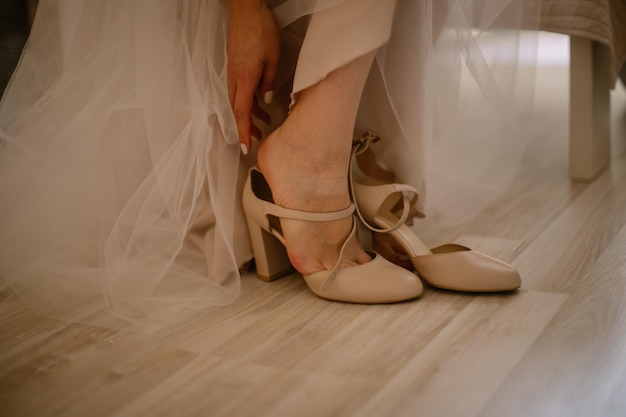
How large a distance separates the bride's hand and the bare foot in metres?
0.06

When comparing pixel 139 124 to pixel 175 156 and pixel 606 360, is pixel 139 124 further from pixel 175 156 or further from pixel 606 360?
pixel 606 360

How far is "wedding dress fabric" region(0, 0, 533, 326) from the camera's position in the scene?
0.92m

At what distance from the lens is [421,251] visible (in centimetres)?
99

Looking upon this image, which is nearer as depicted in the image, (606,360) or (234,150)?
(606,360)

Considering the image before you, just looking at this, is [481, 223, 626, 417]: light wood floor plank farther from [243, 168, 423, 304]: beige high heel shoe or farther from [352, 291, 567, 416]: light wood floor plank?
[243, 168, 423, 304]: beige high heel shoe

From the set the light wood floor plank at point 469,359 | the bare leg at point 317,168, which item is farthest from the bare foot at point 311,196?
the light wood floor plank at point 469,359

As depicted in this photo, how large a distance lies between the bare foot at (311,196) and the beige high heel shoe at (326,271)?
11 millimetres

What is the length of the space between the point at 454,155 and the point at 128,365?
72 cm

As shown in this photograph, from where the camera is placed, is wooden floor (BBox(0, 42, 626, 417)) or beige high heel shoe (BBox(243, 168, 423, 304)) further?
→ beige high heel shoe (BBox(243, 168, 423, 304))

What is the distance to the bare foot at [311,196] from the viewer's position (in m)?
0.94

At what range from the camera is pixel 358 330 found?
32.5 inches

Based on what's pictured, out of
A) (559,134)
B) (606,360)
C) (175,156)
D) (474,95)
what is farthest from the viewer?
(559,134)

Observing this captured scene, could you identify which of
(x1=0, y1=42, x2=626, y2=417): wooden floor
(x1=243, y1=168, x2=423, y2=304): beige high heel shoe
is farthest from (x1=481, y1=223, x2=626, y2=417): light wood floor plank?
(x1=243, y1=168, x2=423, y2=304): beige high heel shoe

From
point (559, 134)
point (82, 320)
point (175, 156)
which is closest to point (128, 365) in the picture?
point (82, 320)
